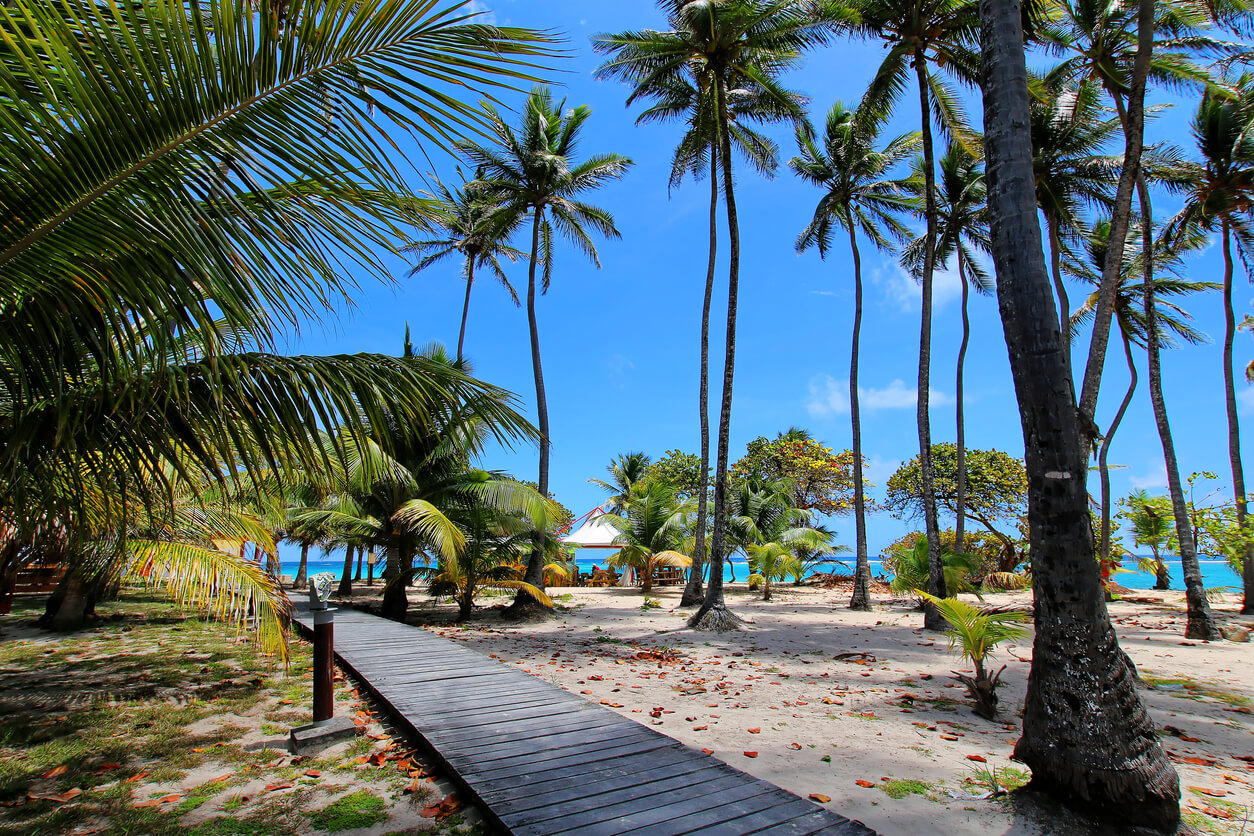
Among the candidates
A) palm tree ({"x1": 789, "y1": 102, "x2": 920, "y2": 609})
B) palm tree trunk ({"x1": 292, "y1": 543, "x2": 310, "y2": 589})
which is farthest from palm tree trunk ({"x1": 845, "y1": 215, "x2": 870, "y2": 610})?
palm tree trunk ({"x1": 292, "y1": 543, "x2": 310, "y2": 589})

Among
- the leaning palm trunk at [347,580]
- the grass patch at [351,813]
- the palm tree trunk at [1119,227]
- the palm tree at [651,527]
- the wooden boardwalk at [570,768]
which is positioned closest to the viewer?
the wooden boardwalk at [570,768]

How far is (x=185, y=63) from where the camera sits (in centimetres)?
212

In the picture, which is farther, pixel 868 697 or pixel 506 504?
pixel 506 504

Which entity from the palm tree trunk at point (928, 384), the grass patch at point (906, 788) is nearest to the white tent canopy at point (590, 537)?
the palm tree trunk at point (928, 384)

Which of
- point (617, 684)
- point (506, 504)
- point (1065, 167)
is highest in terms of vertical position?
point (1065, 167)

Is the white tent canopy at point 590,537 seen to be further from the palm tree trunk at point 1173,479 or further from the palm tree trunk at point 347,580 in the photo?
the palm tree trunk at point 1173,479

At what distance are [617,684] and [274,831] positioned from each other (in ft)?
14.2

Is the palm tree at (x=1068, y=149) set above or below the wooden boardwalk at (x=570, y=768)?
above

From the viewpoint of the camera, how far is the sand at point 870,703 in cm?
384

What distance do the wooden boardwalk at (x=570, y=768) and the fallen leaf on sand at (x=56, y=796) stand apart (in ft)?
6.74

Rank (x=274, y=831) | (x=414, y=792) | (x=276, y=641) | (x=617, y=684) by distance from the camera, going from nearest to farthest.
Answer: (x=274, y=831)
(x=414, y=792)
(x=276, y=641)
(x=617, y=684)

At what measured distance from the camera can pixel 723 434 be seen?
A: 1349 centimetres

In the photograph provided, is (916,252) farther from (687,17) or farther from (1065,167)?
(687,17)

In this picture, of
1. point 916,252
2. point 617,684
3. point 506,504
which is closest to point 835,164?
point 916,252
